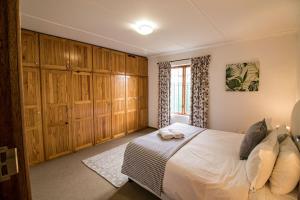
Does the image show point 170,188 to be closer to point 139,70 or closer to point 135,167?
point 135,167

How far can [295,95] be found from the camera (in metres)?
2.80

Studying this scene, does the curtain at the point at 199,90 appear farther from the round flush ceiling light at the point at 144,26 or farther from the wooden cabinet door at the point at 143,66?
the round flush ceiling light at the point at 144,26

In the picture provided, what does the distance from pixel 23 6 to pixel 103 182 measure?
265 cm

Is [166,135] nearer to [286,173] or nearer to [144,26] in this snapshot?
[286,173]

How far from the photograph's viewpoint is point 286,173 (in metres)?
1.27

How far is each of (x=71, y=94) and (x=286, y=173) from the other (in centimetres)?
354

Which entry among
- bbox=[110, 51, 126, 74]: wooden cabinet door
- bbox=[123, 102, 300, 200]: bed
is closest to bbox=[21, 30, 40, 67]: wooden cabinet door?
bbox=[110, 51, 126, 74]: wooden cabinet door

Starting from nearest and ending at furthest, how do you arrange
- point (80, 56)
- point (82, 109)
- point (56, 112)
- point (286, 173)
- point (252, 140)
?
point (286, 173) < point (252, 140) < point (56, 112) < point (80, 56) < point (82, 109)

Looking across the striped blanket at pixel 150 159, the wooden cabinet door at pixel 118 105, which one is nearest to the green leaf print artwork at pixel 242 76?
the striped blanket at pixel 150 159

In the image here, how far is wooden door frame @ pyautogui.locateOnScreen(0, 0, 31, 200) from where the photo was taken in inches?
21.5

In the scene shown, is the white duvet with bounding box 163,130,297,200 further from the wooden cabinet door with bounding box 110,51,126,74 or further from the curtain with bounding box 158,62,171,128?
the wooden cabinet door with bounding box 110,51,126,74

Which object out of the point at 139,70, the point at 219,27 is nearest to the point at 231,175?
the point at 219,27

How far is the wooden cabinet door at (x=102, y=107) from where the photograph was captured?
3.74 metres

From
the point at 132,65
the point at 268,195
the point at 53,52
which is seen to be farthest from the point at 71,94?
the point at 268,195
